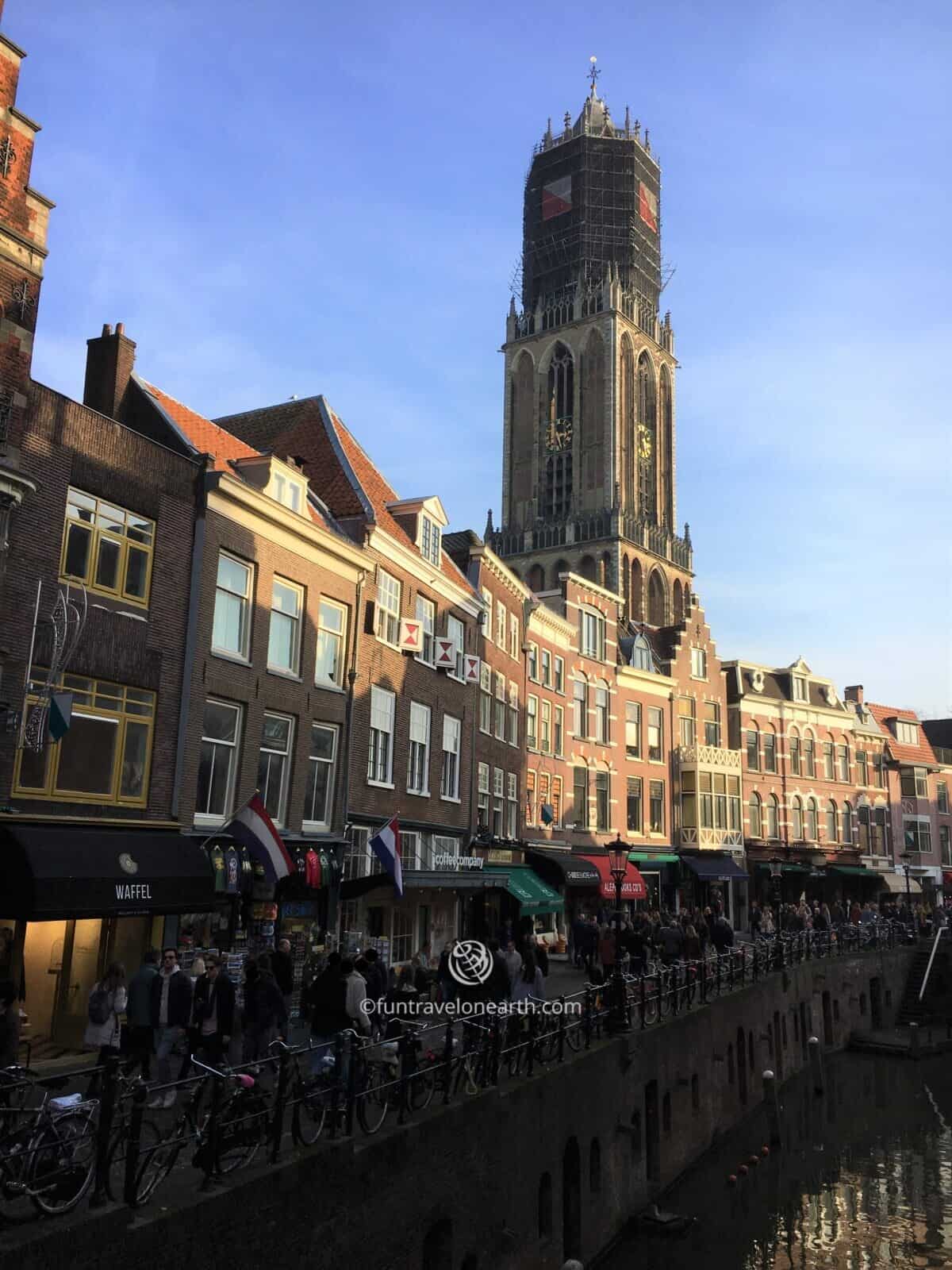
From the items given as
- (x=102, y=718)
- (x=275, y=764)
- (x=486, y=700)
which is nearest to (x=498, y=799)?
(x=486, y=700)

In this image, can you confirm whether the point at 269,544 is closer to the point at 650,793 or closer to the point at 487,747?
the point at 487,747

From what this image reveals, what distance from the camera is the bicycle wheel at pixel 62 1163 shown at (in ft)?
26.5

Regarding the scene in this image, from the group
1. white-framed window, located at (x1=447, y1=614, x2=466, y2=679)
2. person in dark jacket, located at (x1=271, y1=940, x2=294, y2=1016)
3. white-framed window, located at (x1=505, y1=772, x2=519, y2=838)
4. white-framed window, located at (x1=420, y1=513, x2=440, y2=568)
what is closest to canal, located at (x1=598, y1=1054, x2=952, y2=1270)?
person in dark jacket, located at (x1=271, y1=940, x2=294, y2=1016)

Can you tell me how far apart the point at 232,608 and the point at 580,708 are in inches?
1005

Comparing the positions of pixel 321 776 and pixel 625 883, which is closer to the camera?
pixel 321 776

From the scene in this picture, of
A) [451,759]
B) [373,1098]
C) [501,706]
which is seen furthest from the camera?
[501,706]

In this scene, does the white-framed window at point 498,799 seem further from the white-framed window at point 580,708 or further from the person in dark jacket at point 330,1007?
the person in dark jacket at point 330,1007

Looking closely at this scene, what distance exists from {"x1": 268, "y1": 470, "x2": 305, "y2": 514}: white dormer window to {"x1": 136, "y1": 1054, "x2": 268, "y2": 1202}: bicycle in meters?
15.3

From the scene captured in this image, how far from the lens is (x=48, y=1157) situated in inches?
329

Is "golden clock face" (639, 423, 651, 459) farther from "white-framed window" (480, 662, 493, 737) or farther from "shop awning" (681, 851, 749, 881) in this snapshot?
"white-framed window" (480, 662, 493, 737)

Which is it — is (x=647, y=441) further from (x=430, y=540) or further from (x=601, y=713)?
(x=430, y=540)

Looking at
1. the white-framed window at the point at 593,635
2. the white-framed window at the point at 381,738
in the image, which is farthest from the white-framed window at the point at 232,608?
the white-framed window at the point at 593,635

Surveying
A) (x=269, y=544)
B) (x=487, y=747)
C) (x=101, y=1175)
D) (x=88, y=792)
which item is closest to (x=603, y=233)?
(x=487, y=747)

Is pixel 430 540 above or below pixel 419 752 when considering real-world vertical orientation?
above
